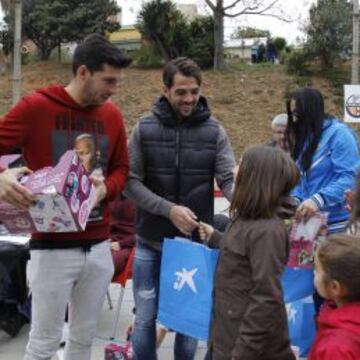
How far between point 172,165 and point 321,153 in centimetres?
80

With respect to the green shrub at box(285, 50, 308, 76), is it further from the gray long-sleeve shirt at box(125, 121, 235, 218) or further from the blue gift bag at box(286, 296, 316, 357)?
the gray long-sleeve shirt at box(125, 121, 235, 218)

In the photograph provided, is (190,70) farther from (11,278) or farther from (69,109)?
(11,278)

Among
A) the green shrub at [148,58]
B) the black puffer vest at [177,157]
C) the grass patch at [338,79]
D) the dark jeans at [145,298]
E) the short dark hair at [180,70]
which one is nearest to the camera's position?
the short dark hair at [180,70]

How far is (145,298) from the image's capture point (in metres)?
3.51

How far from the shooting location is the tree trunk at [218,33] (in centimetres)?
2062

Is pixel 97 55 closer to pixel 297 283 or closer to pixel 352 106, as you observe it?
pixel 297 283

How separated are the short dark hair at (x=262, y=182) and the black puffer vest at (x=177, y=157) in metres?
0.76

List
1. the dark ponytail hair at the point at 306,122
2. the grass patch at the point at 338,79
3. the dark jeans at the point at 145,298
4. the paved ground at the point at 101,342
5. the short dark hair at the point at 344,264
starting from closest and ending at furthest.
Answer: the short dark hair at the point at 344,264 < the dark jeans at the point at 145,298 < the dark ponytail hair at the point at 306,122 < the paved ground at the point at 101,342 < the grass patch at the point at 338,79

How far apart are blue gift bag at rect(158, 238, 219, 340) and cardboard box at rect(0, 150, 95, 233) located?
1.93 feet

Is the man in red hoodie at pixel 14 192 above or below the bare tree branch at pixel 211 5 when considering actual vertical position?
below

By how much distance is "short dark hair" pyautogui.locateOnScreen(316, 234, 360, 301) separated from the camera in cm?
214

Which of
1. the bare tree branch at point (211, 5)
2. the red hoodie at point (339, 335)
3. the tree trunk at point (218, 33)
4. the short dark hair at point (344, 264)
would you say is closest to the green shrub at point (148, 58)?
the tree trunk at point (218, 33)

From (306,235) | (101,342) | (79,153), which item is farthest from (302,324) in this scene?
(79,153)

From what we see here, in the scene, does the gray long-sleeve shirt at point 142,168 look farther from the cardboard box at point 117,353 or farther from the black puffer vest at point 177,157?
the cardboard box at point 117,353
